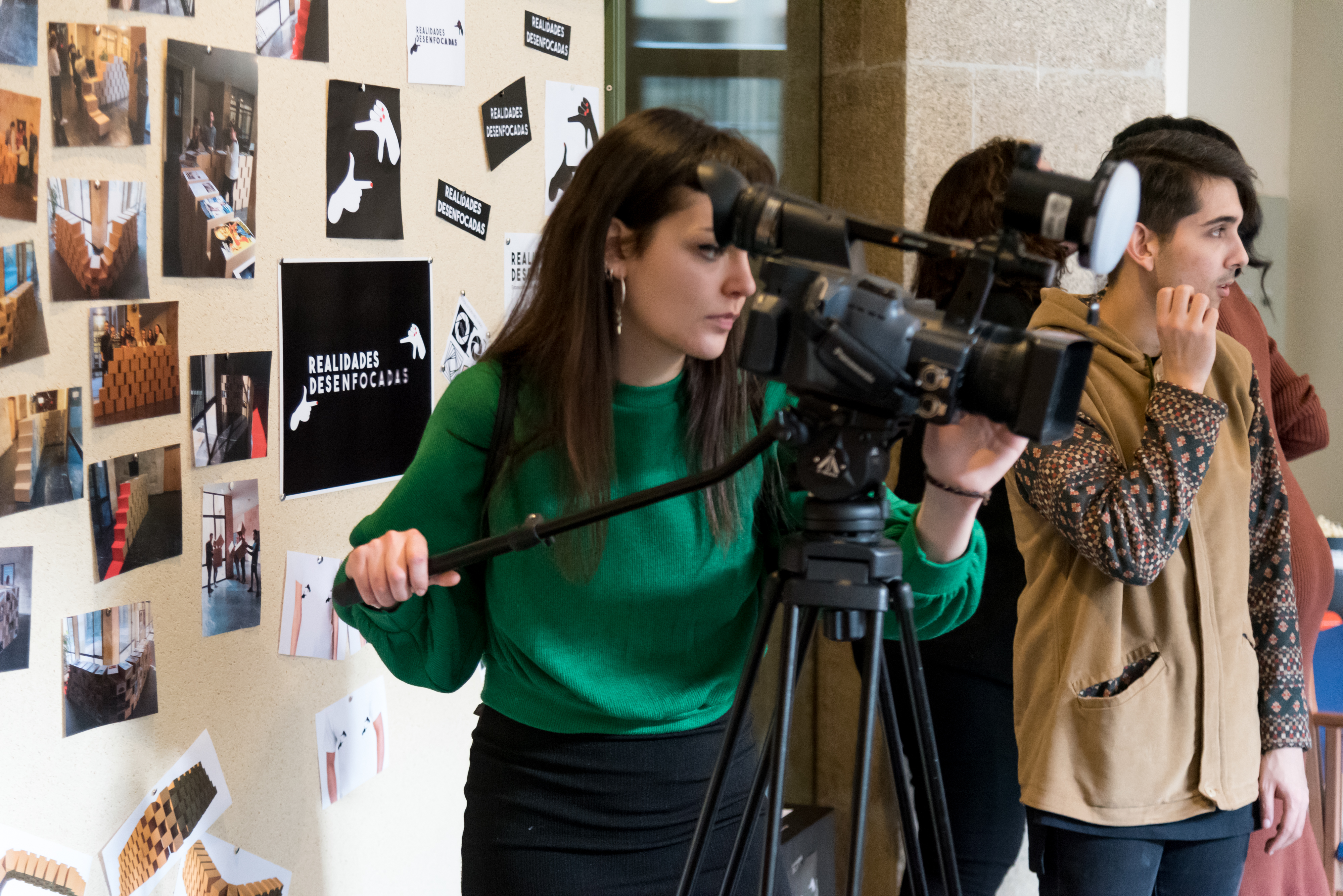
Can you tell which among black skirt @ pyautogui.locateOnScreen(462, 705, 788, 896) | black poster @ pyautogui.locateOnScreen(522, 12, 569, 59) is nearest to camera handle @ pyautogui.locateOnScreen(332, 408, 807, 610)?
black skirt @ pyautogui.locateOnScreen(462, 705, 788, 896)

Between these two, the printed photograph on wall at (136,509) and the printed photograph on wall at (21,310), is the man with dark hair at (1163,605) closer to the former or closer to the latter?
the printed photograph on wall at (136,509)

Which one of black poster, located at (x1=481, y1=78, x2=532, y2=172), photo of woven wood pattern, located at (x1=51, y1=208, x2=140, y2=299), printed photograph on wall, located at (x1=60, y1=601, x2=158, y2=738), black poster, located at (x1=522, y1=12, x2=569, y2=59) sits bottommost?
printed photograph on wall, located at (x1=60, y1=601, x2=158, y2=738)

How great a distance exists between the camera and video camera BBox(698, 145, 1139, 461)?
2.64 feet

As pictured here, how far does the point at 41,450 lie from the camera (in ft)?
4.17

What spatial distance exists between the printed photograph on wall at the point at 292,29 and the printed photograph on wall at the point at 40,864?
978 mm

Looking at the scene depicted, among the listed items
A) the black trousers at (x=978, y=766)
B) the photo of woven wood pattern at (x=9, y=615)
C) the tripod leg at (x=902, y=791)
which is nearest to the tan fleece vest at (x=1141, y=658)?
the black trousers at (x=978, y=766)

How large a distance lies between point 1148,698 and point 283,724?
114cm

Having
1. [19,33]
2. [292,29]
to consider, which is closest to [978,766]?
[292,29]

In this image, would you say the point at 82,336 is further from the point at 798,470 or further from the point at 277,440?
the point at 798,470

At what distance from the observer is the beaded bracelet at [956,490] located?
38.7 inches

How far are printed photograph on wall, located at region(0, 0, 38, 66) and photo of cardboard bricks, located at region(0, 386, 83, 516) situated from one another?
0.35 m

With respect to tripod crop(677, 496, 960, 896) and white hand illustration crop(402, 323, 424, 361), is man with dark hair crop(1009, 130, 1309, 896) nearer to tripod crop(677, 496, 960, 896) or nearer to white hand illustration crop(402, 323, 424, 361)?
tripod crop(677, 496, 960, 896)

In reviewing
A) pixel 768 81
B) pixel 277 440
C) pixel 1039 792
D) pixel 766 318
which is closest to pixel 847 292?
pixel 766 318

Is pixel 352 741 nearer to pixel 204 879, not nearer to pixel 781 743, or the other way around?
pixel 204 879
